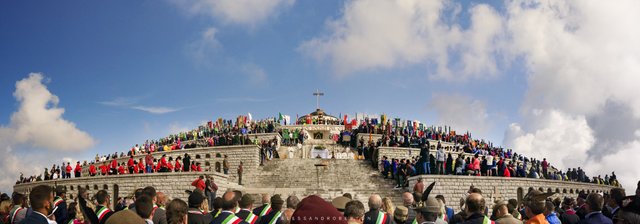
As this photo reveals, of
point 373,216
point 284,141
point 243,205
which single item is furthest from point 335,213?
point 284,141

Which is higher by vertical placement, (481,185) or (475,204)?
(475,204)

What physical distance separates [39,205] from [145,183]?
78.2 feet

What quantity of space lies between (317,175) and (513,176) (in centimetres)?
1096

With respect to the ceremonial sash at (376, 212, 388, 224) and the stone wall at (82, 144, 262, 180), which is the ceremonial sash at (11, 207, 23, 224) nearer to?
the ceremonial sash at (376, 212, 388, 224)

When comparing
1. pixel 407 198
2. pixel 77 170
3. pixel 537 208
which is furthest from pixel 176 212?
pixel 77 170

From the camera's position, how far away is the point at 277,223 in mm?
6582

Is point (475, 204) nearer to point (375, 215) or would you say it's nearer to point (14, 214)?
point (375, 215)

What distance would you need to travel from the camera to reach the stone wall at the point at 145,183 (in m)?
26.7

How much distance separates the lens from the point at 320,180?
28734mm

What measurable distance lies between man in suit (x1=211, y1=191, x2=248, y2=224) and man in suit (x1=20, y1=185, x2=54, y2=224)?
1.79 metres

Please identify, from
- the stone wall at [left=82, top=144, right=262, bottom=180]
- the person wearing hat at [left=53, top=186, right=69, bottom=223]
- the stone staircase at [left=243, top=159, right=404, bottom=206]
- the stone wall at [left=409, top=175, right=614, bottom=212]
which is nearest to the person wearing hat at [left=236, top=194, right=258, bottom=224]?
the person wearing hat at [left=53, top=186, right=69, bottom=223]

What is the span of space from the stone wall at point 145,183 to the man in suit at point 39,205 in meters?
20.2

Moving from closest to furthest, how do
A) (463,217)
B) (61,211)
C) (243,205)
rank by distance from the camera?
(463,217) → (243,205) → (61,211)

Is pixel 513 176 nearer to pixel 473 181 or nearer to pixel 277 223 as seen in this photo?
pixel 473 181
